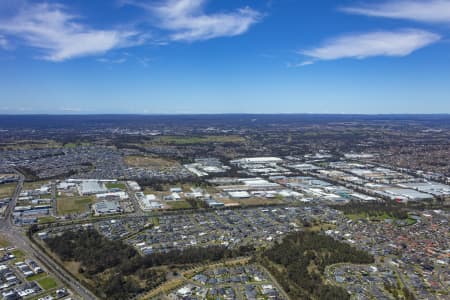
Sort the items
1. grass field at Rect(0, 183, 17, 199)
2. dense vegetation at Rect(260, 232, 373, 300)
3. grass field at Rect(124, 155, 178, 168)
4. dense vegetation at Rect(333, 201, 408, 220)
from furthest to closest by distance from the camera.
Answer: grass field at Rect(124, 155, 178, 168) → grass field at Rect(0, 183, 17, 199) → dense vegetation at Rect(333, 201, 408, 220) → dense vegetation at Rect(260, 232, 373, 300)

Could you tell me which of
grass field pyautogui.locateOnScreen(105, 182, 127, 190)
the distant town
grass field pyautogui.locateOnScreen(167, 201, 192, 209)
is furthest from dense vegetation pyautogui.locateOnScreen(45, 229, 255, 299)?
grass field pyautogui.locateOnScreen(105, 182, 127, 190)

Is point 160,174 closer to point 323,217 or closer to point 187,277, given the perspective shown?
point 323,217

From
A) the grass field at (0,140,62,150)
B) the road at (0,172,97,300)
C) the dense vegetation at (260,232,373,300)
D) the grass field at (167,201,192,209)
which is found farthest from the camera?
the grass field at (0,140,62,150)

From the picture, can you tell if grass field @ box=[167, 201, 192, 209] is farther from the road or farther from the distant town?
the road

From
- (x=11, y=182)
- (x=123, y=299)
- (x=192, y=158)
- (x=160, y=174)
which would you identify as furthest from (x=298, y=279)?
(x=192, y=158)

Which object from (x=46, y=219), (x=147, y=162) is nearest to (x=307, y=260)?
(x=46, y=219)

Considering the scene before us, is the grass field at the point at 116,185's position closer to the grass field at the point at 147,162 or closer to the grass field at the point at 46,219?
the grass field at the point at 46,219

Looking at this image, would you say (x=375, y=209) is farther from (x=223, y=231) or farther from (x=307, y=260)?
(x=223, y=231)

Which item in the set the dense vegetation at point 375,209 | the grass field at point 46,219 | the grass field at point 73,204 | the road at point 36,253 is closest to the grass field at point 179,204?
the grass field at point 73,204
